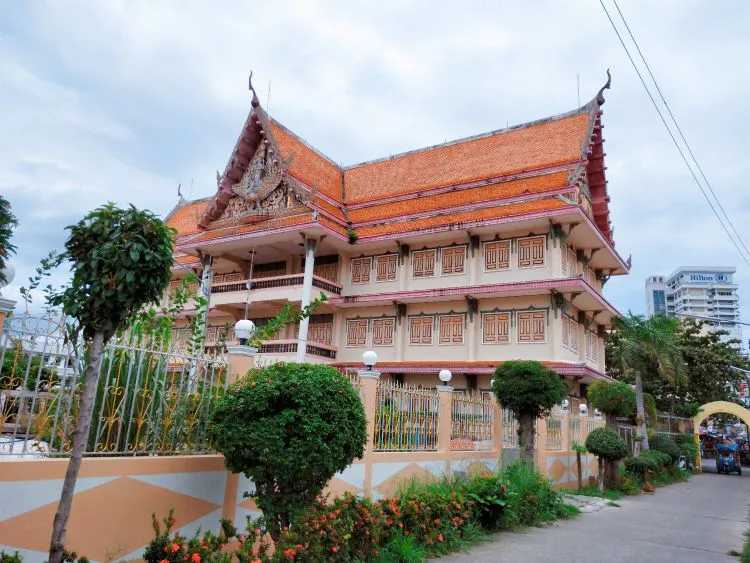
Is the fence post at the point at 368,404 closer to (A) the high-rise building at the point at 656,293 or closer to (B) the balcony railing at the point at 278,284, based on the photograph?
(B) the balcony railing at the point at 278,284

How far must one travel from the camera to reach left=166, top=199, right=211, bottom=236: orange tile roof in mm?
26859

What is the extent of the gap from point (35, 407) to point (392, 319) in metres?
15.0

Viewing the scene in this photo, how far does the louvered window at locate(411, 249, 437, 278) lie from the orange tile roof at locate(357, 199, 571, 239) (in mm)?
972

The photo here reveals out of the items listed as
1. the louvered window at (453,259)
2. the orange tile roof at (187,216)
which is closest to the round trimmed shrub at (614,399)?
the louvered window at (453,259)

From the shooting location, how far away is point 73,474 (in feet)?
12.6

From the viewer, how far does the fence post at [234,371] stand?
5793mm

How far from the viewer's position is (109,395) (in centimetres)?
516

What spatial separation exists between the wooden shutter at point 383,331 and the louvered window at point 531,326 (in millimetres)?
4196

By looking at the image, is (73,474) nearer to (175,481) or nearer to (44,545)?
(44,545)

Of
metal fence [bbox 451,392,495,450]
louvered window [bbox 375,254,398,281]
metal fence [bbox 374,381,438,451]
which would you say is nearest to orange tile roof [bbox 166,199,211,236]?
louvered window [bbox 375,254,398,281]

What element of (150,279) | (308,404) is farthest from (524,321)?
(150,279)

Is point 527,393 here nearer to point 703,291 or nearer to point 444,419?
point 444,419

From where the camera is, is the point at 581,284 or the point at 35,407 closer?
the point at 35,407

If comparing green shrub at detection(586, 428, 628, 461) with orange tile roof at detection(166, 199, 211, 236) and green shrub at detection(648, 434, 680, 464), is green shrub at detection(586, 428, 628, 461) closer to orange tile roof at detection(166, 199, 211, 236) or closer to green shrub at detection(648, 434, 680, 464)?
green shrub at detection(648, 434, 680, 464)
